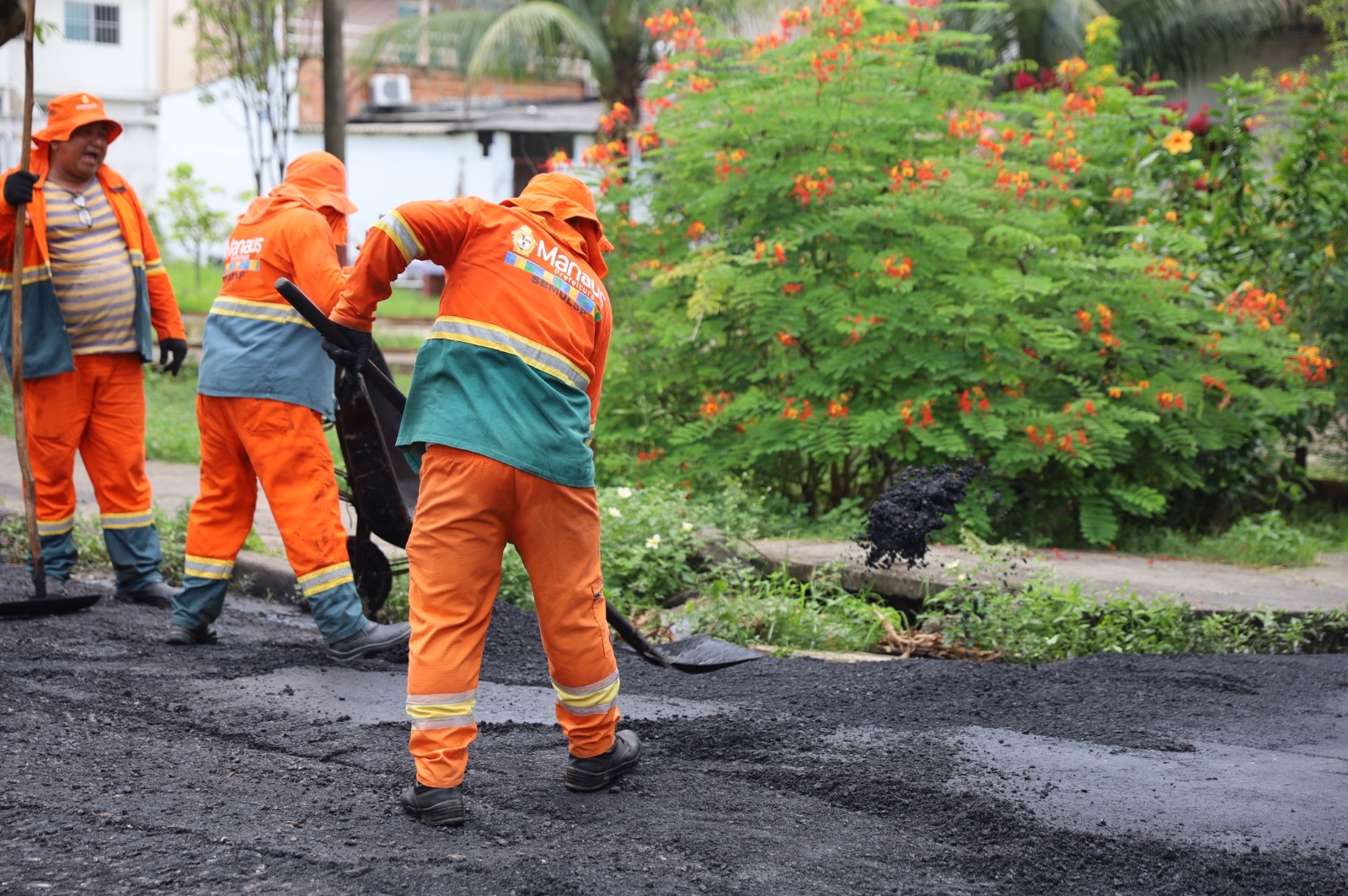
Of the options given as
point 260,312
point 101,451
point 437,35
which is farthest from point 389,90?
point 260,312

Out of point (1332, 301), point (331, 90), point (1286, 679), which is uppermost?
point (331, 90)

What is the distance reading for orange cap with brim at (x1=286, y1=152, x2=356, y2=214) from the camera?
496 cm

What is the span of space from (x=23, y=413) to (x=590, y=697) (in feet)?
11.2

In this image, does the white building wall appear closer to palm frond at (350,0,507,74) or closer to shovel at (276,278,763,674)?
palm frond at (350,0,507,74)

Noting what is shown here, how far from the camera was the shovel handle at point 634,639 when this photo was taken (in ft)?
14.0

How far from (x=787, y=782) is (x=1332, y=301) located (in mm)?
6354

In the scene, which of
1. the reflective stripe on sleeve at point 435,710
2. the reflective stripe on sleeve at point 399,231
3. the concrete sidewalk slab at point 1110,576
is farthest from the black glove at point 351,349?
the concrete sidewalk slab at point 1110,576

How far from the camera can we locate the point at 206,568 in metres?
5.02

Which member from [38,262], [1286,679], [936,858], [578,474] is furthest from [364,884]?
[38,262]

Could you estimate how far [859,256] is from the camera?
723cm

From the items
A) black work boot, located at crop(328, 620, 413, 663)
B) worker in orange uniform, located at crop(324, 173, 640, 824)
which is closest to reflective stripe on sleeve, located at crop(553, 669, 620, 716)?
worker in orange uniform, located at crop(324, 173, 640, 824)

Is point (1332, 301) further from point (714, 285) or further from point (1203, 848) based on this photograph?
point (1203, 848)

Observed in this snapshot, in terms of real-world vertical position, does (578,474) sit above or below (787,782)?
above

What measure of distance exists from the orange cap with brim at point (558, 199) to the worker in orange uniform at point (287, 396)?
1374 mm
